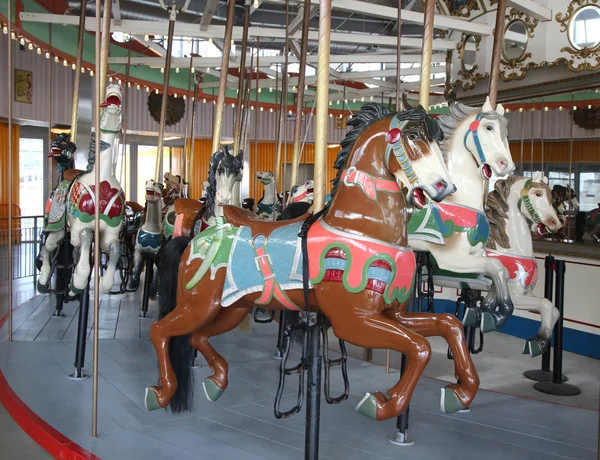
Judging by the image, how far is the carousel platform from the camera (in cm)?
317

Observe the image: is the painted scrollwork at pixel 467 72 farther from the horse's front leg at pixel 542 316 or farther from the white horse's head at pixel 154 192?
the white horse's head at pixel 154 192

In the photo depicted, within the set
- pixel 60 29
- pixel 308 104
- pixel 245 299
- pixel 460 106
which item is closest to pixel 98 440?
pixel 245 299

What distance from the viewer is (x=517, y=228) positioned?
457 cm

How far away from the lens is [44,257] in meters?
5.04

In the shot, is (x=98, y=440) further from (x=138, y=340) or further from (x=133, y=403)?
(x=138, y=340)

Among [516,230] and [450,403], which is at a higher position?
[516,230]

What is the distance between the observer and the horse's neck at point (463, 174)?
3.94m

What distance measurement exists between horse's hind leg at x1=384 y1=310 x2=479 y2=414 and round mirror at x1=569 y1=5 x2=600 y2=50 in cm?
436

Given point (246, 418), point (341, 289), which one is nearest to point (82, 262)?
point (246, 418)

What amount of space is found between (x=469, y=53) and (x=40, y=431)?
6.28 metres

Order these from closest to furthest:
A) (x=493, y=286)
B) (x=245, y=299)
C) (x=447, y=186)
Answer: (x=447, y=186) < (x=245, y=299) < (x=493, y=286)

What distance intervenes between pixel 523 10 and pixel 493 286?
371cm

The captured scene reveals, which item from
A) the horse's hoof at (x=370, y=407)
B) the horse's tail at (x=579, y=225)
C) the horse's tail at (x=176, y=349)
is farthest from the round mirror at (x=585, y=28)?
the horse's hoof at (x=370, y=407)

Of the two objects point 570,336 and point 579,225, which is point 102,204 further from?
point 579,225
